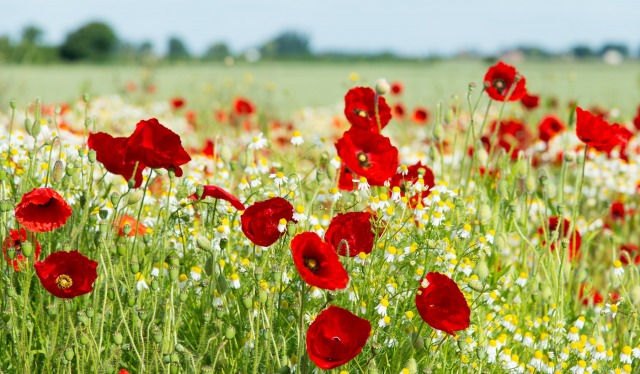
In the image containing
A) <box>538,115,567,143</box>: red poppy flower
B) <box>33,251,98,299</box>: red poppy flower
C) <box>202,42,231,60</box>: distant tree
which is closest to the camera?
<box>33,251,98,299</box>: red poppy flower

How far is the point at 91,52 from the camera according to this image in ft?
116

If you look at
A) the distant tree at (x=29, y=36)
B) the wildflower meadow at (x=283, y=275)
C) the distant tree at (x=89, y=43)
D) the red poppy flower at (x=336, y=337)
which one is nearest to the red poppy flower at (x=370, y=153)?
the wildflower meadow at (x=283, y=275)

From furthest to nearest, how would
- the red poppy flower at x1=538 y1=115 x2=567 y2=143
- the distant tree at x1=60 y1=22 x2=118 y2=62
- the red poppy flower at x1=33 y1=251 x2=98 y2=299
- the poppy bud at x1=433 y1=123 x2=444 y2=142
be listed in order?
1. the distant tree at x1=60 y1=22 x2=118 y2=62
2. the red poppy flower at x1=538 y1=115 x2=567 y2=143
3. the poppy bud at x1=433 y1=123 x2=444 y2=142
4. the red poppy flower at x1=33 y1=251 x2=98 y2=299

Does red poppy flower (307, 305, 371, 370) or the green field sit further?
the green field

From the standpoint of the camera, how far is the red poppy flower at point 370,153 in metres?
2.04

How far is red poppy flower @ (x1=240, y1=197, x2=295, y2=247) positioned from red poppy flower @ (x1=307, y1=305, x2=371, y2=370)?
0.89 feet

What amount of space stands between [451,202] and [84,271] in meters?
1.05

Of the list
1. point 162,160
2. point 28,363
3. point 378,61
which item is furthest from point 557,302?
point 378,61

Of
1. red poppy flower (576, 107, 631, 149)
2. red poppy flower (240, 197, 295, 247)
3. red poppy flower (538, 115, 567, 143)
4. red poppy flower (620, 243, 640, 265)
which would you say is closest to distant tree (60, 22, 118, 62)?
red poppy flower (538, 115, 567, 143)

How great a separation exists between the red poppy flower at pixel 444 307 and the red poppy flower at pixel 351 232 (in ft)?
0.71

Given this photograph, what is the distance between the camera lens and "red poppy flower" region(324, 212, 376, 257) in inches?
72.9

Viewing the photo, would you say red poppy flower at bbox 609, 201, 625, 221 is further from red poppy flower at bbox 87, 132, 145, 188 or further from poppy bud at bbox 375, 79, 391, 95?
red poppy flower at bbox 87, 132, 145, 188

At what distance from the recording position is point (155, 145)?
191 cm

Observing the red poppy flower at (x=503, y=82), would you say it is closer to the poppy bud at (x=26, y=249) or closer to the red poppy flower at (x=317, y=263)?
the red poppy flower at (x=317, y=263)
